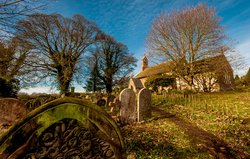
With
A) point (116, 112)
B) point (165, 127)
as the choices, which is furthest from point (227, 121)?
point (116, 112)

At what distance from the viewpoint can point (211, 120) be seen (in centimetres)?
650

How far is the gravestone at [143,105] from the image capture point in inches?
280

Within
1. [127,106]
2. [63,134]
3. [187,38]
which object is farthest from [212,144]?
[187,38]

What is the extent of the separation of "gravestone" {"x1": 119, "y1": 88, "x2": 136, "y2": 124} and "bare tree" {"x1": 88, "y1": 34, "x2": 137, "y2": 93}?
21.0 m

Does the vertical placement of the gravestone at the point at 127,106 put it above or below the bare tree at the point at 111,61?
below

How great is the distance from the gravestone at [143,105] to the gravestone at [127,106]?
1.04 ft

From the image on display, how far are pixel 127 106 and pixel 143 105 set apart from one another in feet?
3.05

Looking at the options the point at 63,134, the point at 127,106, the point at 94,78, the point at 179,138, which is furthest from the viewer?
the point at 94,78

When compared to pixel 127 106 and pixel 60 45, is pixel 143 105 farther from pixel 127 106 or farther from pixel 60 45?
pixel 60 45

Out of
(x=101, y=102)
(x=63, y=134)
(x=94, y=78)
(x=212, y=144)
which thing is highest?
(x=94, y=78)

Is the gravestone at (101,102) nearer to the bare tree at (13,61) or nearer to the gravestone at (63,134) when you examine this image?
the gravestone at (63,134)

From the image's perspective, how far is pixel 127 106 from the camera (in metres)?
6.89

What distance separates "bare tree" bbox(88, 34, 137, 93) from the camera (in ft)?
90.8

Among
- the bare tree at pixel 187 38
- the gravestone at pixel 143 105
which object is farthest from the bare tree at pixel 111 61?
the gravestone at pixel 143 105
